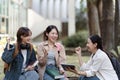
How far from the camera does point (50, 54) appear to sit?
7172 millimetres

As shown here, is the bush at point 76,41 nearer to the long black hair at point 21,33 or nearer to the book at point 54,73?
the book at point 54,73

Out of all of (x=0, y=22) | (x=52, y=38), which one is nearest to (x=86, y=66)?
(x=52, y=38)

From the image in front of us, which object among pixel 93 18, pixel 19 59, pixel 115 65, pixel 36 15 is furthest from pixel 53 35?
pixel 36 15

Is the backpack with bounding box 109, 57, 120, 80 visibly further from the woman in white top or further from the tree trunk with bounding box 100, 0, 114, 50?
the tree trunk with bounding box 100, 0, 114, 50

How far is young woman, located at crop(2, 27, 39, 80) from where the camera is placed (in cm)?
667

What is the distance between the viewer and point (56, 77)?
23.0 ft

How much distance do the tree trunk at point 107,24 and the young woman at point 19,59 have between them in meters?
7.12

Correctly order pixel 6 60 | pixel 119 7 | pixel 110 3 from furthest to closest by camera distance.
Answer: pixel 110 3
pixel 119 7
pixel 6 60

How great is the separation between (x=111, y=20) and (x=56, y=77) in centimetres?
727

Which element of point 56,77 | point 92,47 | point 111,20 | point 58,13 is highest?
point 58,13

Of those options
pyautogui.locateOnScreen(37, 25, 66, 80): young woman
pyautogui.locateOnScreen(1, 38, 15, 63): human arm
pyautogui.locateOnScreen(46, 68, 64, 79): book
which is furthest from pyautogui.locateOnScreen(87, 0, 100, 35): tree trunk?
pyautogui.locateOnScreen(1, 38, 15, 63): human arm

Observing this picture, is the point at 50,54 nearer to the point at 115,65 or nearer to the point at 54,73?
the point at 54,73

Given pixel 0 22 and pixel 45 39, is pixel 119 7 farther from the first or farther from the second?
pixel 0 22

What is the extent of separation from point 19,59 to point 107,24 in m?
7.66
